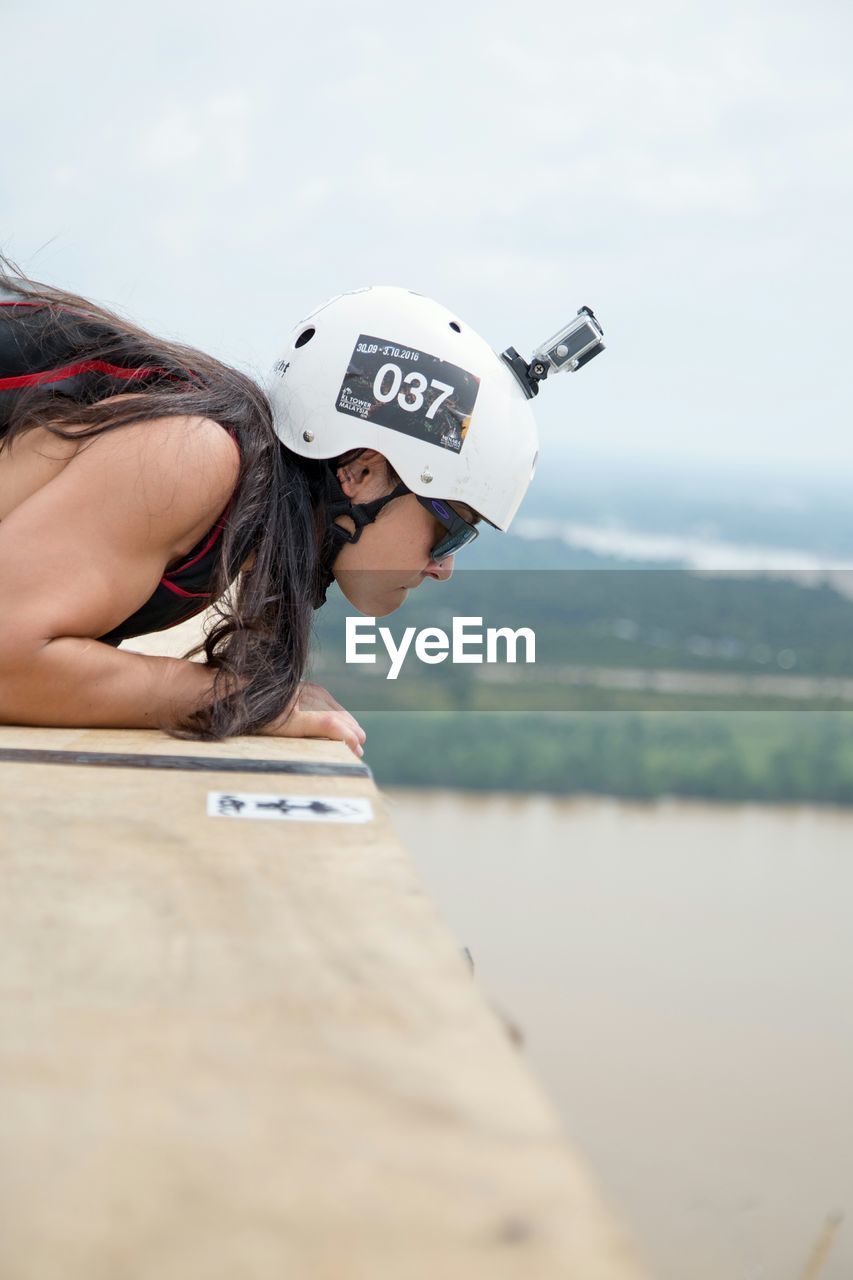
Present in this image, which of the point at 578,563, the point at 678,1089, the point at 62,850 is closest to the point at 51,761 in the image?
the point at 62,850

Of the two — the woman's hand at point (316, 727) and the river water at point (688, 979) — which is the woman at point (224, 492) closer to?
the woman's hand at point (316, 727)

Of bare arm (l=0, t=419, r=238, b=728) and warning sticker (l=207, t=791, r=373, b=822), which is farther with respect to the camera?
bare arm (l=0, t=419, r=238, b=728)

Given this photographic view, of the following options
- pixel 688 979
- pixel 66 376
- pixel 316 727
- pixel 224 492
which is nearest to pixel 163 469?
pixel 224 492

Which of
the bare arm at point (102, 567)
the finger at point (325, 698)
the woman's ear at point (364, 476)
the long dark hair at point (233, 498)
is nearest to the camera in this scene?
the bare arm at point (102, 567)

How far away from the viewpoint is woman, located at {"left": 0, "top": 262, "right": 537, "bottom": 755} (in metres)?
1.51

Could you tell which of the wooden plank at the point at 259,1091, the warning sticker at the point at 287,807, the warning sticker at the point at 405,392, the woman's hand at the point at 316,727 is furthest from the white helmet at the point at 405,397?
the wooden plank at the point at 259,1091

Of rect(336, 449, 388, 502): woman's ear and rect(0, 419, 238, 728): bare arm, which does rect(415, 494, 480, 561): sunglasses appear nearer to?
rect(336, 449, 388, 502): woman's ear

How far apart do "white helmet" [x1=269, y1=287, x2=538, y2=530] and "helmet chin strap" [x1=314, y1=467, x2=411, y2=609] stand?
5 cm

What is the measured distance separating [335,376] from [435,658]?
59.0 feet

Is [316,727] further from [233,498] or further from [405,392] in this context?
[405,392]

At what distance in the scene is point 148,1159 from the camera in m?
0.47

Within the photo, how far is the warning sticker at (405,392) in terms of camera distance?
76.0 inches

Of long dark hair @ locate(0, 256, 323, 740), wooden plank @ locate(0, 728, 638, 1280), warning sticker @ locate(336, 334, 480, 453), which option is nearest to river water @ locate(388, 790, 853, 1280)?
warning sticker @ locate(336, 334, 480, 453)

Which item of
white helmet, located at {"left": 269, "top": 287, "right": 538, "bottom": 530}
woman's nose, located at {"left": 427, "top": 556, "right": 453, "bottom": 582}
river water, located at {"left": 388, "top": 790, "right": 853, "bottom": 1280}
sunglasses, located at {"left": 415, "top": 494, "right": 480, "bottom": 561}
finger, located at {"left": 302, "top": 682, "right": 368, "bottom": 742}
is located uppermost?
white helmet, located at {"left": 269, "top": 287, "right": 538, "bottom": 530}
